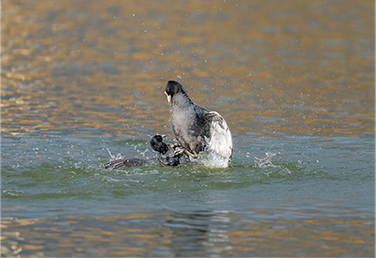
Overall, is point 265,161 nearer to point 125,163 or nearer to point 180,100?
point 180,100

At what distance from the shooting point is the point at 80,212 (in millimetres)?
7641

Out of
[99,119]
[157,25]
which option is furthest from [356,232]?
[157,25]

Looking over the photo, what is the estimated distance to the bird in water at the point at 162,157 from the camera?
10047 millimetres

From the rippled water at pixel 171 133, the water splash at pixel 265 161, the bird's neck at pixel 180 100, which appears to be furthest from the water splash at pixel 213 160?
the bird's neck at pixel 180 100

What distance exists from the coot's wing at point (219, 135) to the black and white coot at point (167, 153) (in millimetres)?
607

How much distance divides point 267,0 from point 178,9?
4.12 meters

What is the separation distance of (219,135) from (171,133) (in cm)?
317

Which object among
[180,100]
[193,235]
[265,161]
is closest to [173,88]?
[180,100]

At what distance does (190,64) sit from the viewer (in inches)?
736

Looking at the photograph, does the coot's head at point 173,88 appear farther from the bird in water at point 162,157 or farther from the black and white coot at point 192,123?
the bird in water at point 162,157

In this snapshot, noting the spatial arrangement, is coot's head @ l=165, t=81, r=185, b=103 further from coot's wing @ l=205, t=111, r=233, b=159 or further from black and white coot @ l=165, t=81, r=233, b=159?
coot's wing @ l=205, t=111, r=233, b=159

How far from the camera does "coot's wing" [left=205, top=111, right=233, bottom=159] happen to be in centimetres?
962

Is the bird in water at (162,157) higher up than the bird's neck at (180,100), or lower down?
lower down

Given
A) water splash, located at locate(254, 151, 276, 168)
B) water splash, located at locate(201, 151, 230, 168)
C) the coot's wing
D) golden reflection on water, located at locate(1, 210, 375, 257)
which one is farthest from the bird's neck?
golden reflection on water, located at locate(1, 210, 375, 257)
